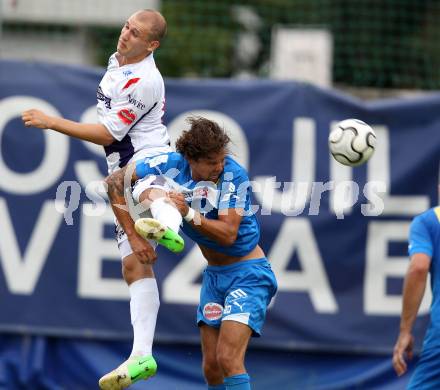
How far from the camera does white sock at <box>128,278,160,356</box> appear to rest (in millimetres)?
6648

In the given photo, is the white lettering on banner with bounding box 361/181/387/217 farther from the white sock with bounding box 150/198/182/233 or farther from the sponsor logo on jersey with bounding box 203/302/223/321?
the white sock with bounding box 150/198/182/233

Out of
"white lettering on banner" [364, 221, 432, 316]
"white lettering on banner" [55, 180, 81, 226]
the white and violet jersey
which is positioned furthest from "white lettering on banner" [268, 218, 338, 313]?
the white and violet jersey

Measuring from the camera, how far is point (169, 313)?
30.3ft

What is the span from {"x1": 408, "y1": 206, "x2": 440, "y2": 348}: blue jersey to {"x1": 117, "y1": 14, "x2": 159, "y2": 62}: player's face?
83.3 inches

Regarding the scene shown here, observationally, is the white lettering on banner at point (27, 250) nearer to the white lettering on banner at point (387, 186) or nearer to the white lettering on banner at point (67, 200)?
the white lettering on banner at point (67, 200)

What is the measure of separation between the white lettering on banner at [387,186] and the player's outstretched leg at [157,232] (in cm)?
381

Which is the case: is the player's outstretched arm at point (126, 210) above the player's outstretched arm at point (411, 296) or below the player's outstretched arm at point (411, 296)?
above

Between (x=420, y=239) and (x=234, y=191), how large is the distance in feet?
4.21

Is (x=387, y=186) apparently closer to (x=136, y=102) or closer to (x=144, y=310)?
(x=144, y=310)

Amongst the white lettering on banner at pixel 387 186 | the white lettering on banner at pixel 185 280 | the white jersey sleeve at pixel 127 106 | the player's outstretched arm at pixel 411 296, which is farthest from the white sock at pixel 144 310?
the white lettering on banner at pixel 387 186

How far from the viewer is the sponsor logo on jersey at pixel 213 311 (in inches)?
263

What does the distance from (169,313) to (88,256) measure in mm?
890

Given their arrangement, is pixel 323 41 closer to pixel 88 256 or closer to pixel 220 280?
pixel 88 256

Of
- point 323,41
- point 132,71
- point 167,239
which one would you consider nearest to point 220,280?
point 167,239
